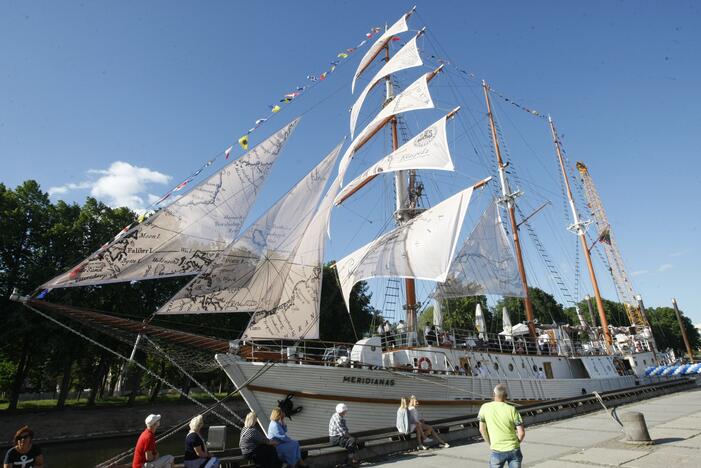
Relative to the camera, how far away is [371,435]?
9.73m

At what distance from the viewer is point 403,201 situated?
26484mm

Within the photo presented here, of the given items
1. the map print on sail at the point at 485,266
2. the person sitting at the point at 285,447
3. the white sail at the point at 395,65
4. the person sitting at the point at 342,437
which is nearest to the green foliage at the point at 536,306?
the map print on sail at the point at 485,266

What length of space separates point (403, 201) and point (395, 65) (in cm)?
1183

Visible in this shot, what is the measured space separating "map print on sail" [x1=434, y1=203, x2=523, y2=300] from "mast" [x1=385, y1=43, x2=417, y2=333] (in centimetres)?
290

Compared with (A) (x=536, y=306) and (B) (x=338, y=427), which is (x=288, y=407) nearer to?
(B) (x=338, y=427)

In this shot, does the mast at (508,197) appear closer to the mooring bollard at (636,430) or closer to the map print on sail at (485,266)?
the map print on sail at (485,266)

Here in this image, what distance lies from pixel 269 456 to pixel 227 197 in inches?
343

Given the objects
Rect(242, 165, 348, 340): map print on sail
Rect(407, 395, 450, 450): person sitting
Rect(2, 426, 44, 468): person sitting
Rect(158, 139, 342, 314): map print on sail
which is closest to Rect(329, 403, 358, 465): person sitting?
Rect(407, 395, 450, 450): person sitting

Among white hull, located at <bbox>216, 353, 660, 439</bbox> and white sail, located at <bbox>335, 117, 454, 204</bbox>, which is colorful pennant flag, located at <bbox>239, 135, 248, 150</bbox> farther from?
white sail, located at <bbox>335, 117, 454, 204</bbox>

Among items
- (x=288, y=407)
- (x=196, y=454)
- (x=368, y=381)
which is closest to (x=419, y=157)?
(x=368, y=381)

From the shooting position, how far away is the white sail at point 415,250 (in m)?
20.8

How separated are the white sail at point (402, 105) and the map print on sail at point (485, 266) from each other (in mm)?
8417

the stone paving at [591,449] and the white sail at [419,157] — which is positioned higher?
the white sail at [419,157]

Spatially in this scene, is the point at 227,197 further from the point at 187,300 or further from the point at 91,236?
the point at 91,236
